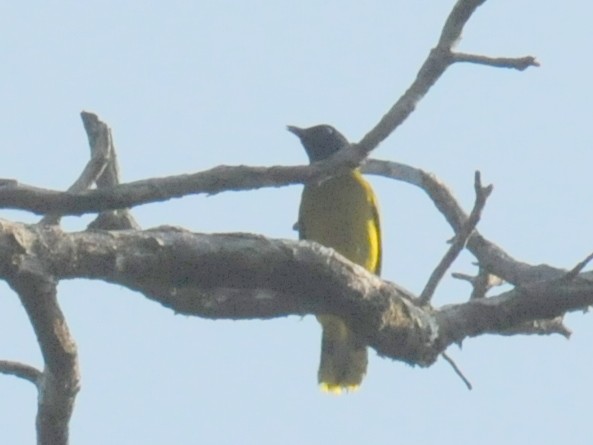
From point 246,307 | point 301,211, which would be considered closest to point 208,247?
point 246,307

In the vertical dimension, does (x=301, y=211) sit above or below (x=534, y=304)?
above

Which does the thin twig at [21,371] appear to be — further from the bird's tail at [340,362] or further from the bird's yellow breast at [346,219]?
the bird's yellow breast at [346,219]

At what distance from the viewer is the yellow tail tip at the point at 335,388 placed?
7082 millimetres

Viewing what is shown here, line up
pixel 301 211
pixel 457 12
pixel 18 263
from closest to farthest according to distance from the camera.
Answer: pixel 18 263, pixel 457 12, pixel 301 211

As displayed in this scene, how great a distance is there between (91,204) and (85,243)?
279 millimetres

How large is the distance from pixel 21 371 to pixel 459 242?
4.28 ft

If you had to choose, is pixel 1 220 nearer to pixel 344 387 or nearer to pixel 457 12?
pixel 457 12

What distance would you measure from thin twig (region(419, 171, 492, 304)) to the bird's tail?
2.99m

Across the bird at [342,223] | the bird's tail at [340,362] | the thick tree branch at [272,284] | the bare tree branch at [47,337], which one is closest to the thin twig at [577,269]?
the thick tree branch at [272,284]

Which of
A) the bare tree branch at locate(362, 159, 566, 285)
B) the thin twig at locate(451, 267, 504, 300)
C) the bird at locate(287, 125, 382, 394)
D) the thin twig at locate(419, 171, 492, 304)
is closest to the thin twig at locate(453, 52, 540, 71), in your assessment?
the thin twig at locate(419, 171, 492, 304)

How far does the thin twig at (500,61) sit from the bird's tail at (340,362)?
10.4ft

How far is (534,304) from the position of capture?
4.03m

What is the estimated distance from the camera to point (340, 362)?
23.4 feet

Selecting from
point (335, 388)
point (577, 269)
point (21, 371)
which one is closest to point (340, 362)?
point (335, 388)
